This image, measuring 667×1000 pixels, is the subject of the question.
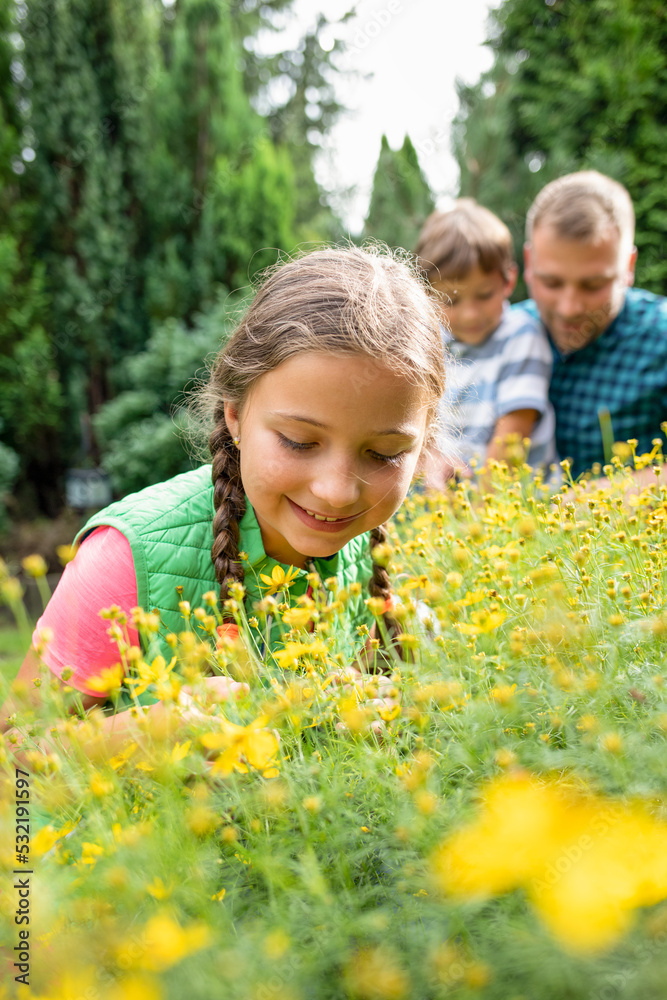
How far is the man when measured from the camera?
8.77ft

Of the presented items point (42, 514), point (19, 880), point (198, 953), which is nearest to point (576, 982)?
point (198, 953)

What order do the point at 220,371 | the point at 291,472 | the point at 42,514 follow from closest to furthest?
the point at 291,472, the point at 220,371, the point at 42,514

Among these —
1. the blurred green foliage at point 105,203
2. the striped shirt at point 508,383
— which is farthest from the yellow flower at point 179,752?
the blurred green foliage at point 105,203

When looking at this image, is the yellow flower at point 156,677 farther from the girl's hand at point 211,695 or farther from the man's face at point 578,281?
the man's face at point 578,281

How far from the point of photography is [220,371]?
1.62 meters

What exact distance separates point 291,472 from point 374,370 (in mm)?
238

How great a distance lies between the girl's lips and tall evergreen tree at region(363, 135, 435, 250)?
141 inches

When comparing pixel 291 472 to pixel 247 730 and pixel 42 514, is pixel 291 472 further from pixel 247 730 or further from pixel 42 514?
pixel 42 514

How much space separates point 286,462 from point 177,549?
0.34 m

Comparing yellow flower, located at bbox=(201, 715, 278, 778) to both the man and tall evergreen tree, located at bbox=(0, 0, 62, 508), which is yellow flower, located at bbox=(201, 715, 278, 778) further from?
tall evergreen tree, located at bbox=(0, 0, 62, 508)

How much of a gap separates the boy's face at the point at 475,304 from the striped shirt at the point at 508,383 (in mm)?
43

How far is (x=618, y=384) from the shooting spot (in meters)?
2.87

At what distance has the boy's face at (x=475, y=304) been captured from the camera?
2.92m

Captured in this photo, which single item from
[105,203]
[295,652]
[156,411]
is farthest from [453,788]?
[105,203]
